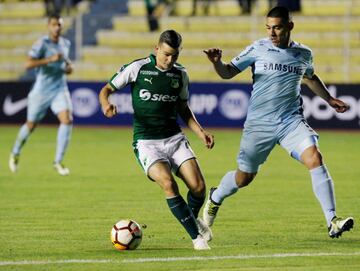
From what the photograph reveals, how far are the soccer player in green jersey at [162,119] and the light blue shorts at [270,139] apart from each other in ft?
2.66

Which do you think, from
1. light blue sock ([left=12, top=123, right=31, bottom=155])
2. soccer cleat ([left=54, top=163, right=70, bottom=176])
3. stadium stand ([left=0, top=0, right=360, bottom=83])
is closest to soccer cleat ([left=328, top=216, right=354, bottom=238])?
soccer cleat ([left=54, top=163, right=70, bottom=176])

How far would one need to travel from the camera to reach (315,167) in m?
10.8

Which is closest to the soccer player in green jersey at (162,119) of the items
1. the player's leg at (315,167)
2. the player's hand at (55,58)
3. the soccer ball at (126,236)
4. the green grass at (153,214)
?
the soccer ball at (126,236)

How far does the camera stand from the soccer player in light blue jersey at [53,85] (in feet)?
60.2

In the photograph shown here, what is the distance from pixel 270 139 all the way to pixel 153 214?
8.12 ft

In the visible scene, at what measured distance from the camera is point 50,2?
110ft

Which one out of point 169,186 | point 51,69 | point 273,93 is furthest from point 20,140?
point 169,186

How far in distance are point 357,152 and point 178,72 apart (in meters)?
11.6

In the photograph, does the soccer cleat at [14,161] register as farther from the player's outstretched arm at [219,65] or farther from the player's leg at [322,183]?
the player's leg at [322,183]

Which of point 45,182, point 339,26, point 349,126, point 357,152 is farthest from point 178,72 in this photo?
point 339,26

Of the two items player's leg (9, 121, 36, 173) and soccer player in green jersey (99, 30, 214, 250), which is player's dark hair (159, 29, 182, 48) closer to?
soccer player in green jersey (99, 30, 214, 250)

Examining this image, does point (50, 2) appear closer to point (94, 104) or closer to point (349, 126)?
point (94, 104)

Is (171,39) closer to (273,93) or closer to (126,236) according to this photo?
(273,93)

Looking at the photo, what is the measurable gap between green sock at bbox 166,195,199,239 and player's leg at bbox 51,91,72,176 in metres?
8.32
